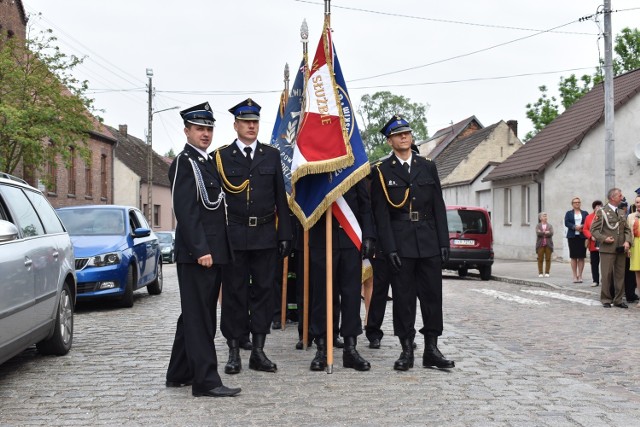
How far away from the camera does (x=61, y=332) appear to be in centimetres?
761

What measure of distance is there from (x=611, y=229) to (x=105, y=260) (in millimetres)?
7987

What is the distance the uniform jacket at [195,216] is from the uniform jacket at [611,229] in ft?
28.8

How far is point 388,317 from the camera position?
10.9m

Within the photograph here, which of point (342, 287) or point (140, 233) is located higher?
point (140, 233)

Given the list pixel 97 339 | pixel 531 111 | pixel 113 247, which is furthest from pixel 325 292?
pixel 531 111

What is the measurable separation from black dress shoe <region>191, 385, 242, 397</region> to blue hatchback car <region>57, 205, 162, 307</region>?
6.28 m

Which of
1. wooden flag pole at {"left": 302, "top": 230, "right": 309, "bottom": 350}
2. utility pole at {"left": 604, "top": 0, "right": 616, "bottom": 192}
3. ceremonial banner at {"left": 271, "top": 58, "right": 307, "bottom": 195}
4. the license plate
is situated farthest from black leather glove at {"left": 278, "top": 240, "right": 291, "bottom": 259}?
the license plate

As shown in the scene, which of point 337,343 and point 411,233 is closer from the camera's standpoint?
point 411,233

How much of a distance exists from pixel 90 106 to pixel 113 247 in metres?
16.3

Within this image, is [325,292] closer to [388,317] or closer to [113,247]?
[388,317]

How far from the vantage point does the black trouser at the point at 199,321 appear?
573 cm

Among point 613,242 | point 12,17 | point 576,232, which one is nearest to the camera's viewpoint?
point 613,242

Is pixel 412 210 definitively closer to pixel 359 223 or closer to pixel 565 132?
pixel 359 223

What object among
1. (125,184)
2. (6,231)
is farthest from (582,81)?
(6,231)
